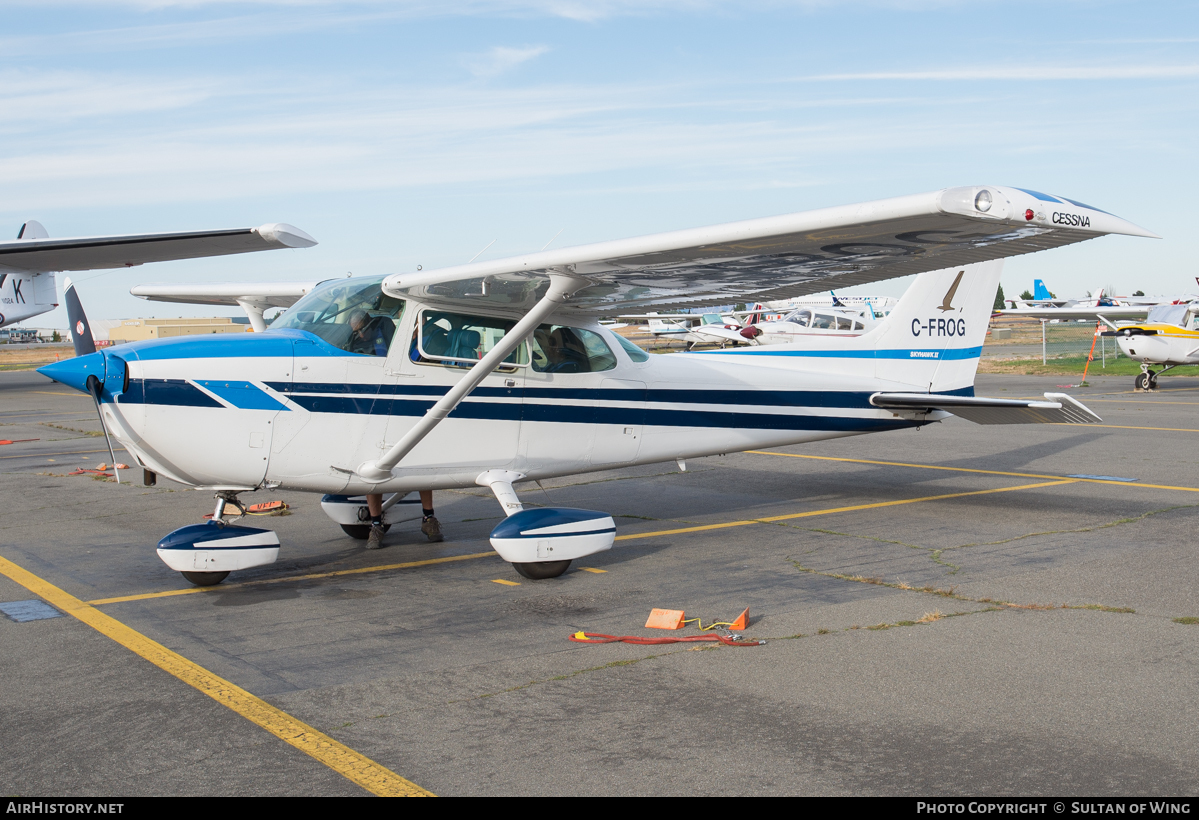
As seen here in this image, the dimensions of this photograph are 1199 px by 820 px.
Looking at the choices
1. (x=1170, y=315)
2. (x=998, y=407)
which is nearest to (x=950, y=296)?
(x=998, y=407)

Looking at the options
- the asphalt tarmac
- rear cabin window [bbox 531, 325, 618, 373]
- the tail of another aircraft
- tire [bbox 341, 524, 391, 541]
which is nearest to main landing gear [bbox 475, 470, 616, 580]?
the asphalt tarmac

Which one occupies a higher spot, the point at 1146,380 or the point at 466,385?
the point at 466,385

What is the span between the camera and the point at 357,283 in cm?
705

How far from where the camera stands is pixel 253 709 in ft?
13.8

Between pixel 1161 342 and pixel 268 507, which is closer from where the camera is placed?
pixel 268 507

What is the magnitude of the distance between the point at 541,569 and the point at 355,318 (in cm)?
223

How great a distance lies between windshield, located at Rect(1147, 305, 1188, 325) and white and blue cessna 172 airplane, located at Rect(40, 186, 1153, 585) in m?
19.1

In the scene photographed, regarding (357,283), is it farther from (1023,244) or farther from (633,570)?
(1023,244)

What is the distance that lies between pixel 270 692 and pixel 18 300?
38.3 meters

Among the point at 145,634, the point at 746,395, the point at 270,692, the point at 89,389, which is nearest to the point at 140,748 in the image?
the point at 270,692

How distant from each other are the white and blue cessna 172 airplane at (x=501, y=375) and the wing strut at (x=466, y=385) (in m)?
0.02

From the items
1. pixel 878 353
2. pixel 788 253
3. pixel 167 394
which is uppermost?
pixel 788 253

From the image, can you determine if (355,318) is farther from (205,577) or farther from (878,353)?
(878,353)

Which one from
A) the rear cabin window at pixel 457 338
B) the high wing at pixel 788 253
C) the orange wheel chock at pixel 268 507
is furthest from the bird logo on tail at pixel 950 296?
the orange wheel chock at pixel 268 507
